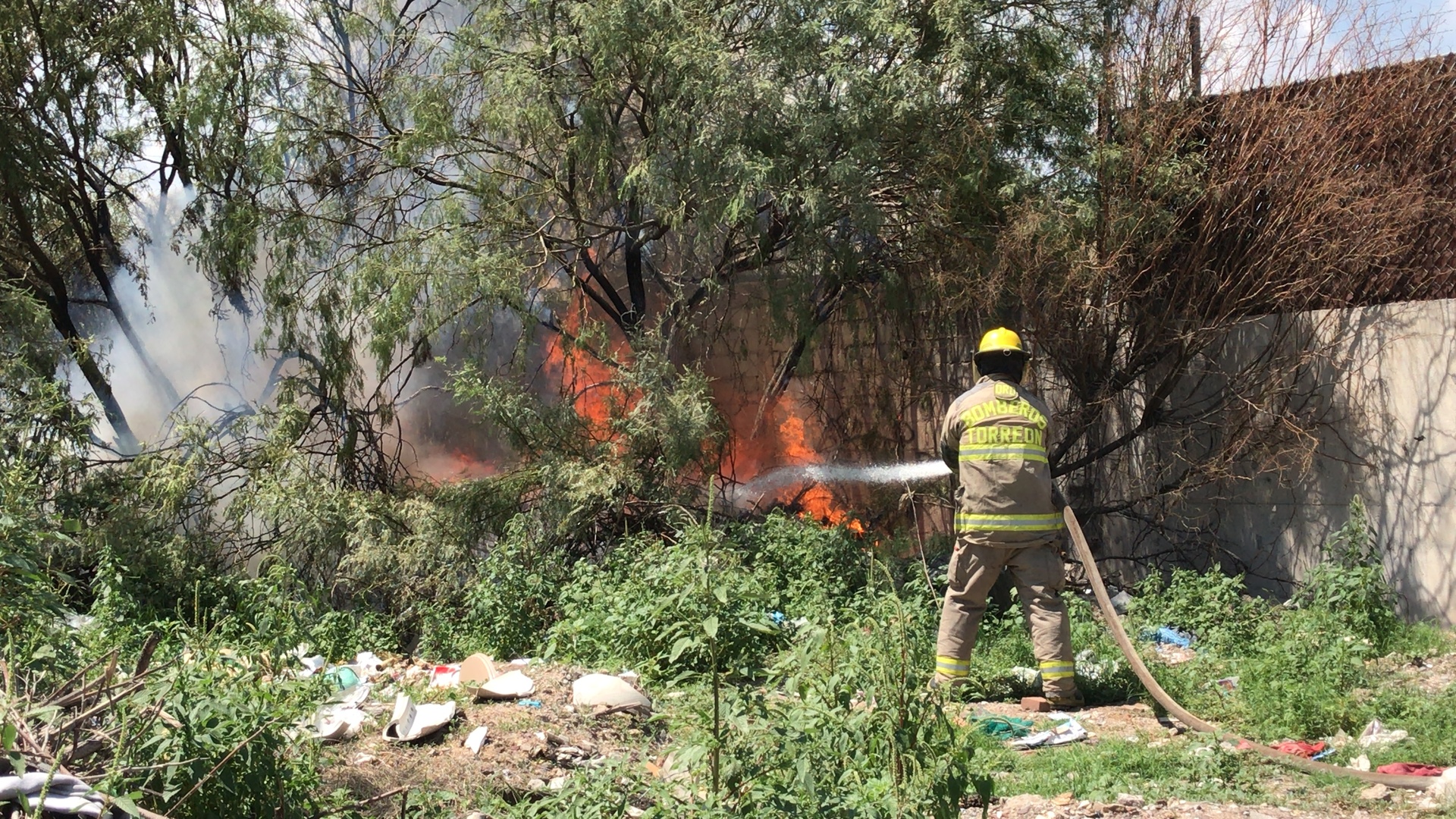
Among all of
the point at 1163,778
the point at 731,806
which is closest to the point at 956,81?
the point at 1163,778

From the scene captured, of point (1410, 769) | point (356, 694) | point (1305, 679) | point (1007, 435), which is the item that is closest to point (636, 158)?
point (1007, 435)

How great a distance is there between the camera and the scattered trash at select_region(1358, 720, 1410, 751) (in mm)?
4641

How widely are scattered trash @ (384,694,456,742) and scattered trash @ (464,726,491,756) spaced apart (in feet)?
0.45

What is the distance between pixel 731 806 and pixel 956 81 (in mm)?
5624

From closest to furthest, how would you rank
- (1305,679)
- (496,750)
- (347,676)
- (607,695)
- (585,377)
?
(496,750) → (1305,679) → (607,695) → (347,676) → (585,377)

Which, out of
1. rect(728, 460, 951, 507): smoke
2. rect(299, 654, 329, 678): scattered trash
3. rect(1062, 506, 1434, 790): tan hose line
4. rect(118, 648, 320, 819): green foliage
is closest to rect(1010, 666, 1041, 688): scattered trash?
rect(1062, 506, 1434, 790): tan hose line

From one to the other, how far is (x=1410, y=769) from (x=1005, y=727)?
1.57 meters

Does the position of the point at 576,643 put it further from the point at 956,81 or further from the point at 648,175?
the point at 956,81

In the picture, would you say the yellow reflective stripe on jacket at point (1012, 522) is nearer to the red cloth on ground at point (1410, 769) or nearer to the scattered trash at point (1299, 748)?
the scattered trash at point (1299, 748)

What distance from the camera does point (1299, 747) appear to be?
4680 millimetres

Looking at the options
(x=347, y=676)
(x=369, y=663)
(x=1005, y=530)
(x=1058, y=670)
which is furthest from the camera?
(x=369, y=663)

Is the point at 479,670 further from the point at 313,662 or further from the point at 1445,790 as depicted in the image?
the point at 1445,790

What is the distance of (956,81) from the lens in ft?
24.7

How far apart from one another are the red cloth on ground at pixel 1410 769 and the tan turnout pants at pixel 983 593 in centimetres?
154
